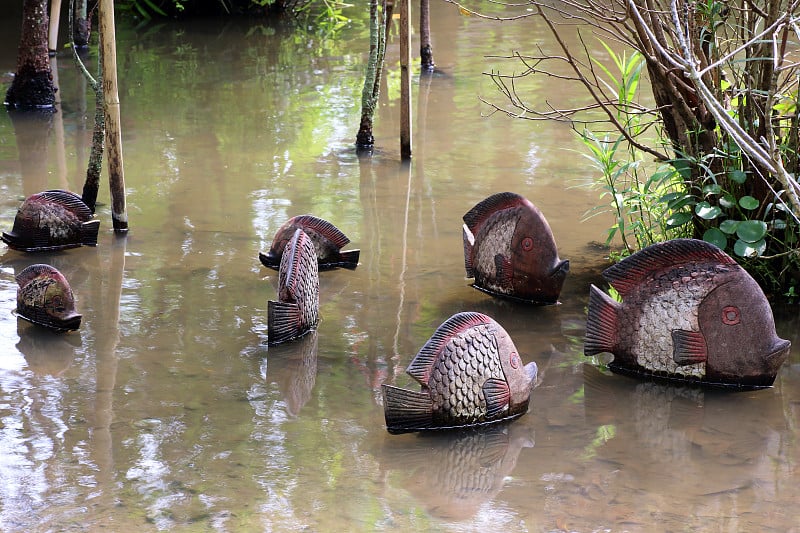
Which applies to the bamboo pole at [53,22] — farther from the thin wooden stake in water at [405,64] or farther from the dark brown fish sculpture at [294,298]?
the dark brown fish sculpture at [294,298]

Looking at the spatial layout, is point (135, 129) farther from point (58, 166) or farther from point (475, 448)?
point (475, 448)

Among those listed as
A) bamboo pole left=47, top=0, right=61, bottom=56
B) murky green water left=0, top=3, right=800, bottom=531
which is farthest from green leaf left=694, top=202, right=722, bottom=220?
bamboo pole left=47, top=0, right=61, bottom=56

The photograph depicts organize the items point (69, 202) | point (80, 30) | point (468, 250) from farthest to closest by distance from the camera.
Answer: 1. point (80, 30)
2. point (69, 202)
3. point (468, 250)

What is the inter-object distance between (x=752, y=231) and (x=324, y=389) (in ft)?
8.10

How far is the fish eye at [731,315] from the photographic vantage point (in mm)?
4496

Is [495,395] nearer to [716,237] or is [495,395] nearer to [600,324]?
[600,324]

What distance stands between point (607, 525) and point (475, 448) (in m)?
0.74

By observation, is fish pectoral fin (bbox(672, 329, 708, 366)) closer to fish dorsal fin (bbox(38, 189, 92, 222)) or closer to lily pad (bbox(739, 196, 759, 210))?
lily pad (bbox(739, 196, 759, 210))

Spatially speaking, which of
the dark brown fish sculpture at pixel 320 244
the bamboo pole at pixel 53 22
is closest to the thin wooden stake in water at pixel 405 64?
the dark brown fish sculpture at pixel 320 244

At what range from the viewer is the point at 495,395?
4.17 meters

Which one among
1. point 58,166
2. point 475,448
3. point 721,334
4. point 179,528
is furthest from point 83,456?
point 58,166

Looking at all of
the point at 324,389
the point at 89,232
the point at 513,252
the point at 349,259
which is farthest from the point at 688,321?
the point at 89,232

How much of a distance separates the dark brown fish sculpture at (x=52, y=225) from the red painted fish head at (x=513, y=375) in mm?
3317

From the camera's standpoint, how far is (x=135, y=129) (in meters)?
9.22
